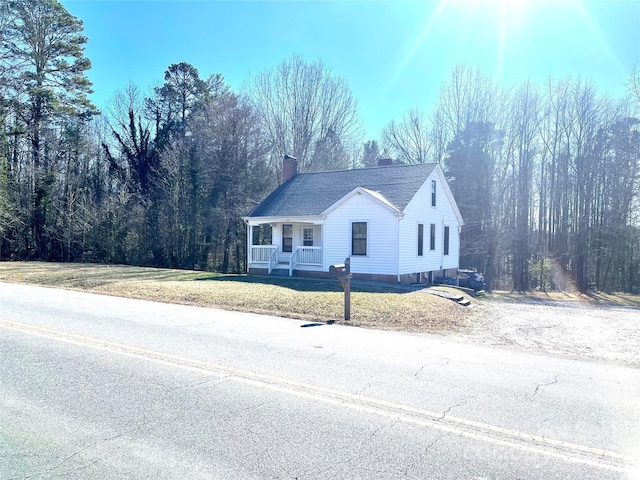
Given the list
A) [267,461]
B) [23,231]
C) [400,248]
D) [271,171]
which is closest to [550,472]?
[267,461]

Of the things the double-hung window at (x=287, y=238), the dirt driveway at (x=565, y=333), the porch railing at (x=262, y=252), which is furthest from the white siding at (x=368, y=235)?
the dirt driveway at (x=565, y=333)

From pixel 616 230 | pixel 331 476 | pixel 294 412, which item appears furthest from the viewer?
pixel 616 230

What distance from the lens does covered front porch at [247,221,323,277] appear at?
21272 millimetres

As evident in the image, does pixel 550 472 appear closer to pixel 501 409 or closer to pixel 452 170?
pixel 501 409

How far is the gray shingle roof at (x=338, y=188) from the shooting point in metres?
20.2

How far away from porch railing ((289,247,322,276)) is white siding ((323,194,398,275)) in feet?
1.70

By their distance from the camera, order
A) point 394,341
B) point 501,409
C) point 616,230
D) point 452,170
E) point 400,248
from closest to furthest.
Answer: point 501,409 < point 394,341 < point 400,248 < point 616,230 < point 452,170

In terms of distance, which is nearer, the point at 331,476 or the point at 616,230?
the point at 331,476

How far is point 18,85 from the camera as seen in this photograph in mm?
30672

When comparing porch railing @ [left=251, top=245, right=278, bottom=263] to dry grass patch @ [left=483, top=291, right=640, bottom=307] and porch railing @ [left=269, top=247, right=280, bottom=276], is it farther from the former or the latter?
dry grass patch @ [left=483, top=291, right=640, bottom=307]

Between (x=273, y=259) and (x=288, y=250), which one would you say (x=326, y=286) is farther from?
(x=288, y=250)

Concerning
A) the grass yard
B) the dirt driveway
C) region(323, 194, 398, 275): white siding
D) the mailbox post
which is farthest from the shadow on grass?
the mailbox post

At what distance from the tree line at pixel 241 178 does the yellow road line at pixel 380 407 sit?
2506 centimetres

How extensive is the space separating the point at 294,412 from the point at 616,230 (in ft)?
105
